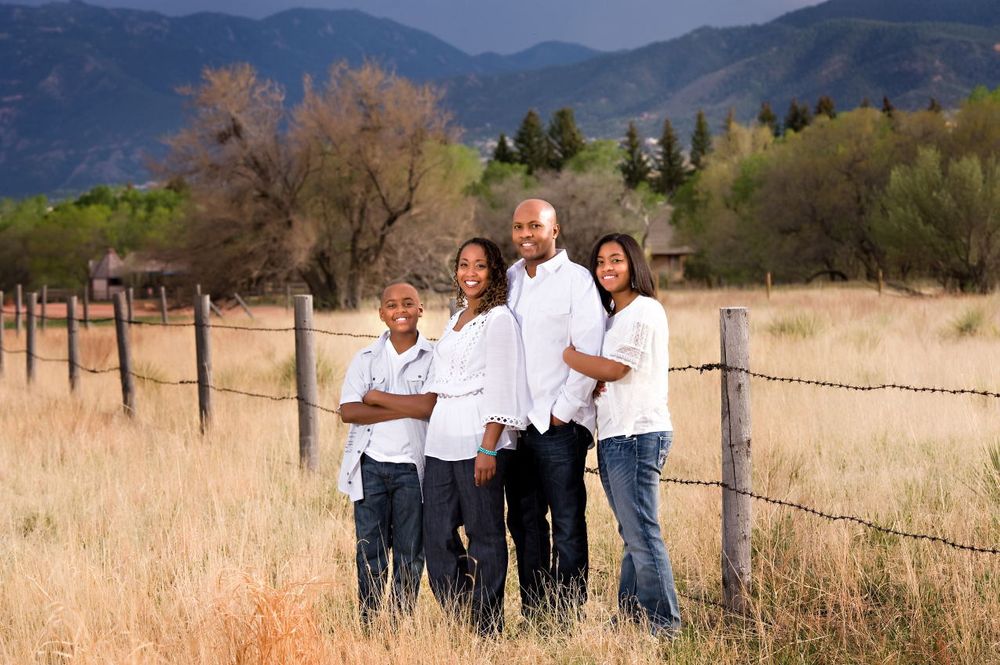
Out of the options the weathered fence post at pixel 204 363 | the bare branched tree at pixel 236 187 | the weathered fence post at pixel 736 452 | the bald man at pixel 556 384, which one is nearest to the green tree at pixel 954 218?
the bare branched tree at pixel 236 187

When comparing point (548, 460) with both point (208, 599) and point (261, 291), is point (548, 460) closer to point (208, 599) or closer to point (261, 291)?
point (208, 599)

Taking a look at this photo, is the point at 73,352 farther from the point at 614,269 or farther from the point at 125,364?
the point at 614,269

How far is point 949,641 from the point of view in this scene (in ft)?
14.1

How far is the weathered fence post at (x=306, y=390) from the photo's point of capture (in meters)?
7.83

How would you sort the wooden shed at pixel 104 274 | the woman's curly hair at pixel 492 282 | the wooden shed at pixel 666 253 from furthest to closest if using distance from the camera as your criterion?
the wooden shed at pixel 666 253 → the wooden shed at pixel 104 274 → the woman's curly hair at pixel 492 282

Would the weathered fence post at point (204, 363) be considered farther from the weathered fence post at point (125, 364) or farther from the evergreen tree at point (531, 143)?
the evergreen tree at point (531, 143)

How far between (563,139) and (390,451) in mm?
88653

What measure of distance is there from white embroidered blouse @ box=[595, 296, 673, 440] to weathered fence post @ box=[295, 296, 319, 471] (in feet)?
13.2

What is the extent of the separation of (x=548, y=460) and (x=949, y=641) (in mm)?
1839

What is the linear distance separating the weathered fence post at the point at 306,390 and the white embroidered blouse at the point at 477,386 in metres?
3.67

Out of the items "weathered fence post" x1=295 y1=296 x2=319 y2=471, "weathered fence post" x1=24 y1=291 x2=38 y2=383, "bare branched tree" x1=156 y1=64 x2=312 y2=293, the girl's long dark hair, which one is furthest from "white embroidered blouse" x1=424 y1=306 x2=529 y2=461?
"bare branched tree" x1=156 y1=64 x2=312 y2=293

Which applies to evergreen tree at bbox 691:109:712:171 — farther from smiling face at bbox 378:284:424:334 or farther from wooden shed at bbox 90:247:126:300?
smiling face at bbox 378:284:424:334

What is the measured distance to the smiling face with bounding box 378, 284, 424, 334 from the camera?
4.42 m

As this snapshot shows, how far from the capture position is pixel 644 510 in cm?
428
